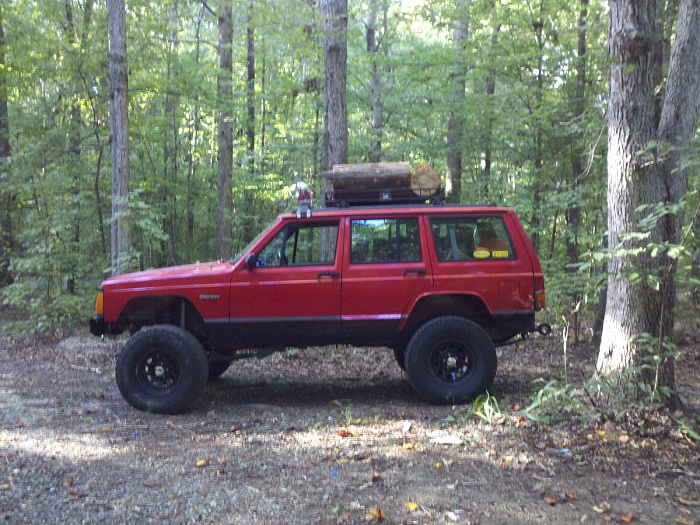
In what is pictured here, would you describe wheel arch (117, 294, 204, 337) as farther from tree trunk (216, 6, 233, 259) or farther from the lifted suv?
tree trunk (216, 6, 233, 259)

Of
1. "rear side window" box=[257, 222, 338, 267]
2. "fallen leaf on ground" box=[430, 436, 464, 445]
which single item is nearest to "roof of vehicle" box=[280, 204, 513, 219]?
"rear side window" box=[257, 222, 338, 267]

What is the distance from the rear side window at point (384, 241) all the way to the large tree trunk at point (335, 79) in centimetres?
378

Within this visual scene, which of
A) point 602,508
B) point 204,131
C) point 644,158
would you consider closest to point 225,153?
point 204,131

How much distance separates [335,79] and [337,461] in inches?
286

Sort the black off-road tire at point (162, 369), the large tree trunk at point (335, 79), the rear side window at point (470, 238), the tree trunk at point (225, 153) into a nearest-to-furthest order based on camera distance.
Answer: the black off-road tire at point (162, 369) → the rear side window at point (470, 238) → the large tree trunk at point (335, 79) → the tree trunk at point (225, 153)

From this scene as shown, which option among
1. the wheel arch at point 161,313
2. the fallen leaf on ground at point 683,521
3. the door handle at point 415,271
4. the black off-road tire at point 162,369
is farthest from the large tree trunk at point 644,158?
the wheel arch at point 161,313

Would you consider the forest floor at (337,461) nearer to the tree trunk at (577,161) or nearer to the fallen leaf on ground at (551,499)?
the fallen leaf on ground at (551,499)

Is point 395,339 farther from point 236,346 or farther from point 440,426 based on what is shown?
point 236,346

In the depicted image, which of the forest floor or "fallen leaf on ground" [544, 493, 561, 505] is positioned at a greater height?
"fallen leaf on ground" [544, 493, 561, 505]

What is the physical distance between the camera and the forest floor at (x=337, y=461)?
3.77m

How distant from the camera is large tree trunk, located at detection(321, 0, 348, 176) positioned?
1012cm

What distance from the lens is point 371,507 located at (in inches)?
150

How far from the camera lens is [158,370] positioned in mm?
6410

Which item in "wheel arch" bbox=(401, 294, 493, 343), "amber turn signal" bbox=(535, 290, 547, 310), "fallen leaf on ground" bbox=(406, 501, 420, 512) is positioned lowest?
"fallen leaf on ground" bbox=(406, 501, 420, 512)
